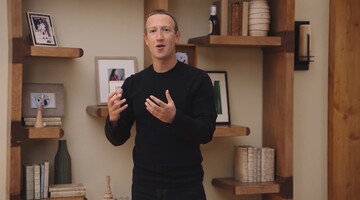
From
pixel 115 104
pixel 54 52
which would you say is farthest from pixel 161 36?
pixel 54 52

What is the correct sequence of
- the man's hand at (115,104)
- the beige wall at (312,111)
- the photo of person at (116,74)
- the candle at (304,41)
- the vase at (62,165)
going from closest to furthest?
the man's hand at (115,104) < the vase at (62,165) < the photo of person at (116,74) < the candle at (304,41) < the beige wall at (312,111)

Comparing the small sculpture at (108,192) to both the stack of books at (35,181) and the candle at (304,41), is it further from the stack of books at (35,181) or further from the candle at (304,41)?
the candle at (304,41)

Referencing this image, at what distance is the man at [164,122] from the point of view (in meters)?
2.02

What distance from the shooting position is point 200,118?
6.59 feet

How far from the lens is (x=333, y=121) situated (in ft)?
11.5

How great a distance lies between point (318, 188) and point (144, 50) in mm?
1528

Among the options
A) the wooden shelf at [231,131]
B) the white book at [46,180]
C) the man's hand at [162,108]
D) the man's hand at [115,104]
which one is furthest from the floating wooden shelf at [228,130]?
the man's hand at [162,108]

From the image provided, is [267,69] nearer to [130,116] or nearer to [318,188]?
[318,188]

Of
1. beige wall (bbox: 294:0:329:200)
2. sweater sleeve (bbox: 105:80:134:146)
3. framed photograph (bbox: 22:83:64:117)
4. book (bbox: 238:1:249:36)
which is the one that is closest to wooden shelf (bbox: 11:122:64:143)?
framed photograph (bbox: 22:83:64:117)

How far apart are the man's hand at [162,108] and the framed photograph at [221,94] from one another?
139 centimetres

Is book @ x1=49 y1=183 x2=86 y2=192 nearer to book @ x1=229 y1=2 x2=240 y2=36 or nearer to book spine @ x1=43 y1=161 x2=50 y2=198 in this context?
book spine @ x1=43 y1=161 x2=50 y2=198

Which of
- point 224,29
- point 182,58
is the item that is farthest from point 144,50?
point 224,29

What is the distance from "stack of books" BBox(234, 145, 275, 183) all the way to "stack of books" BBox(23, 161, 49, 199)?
1161 millimetres

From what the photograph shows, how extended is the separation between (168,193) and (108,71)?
1.18 metres
